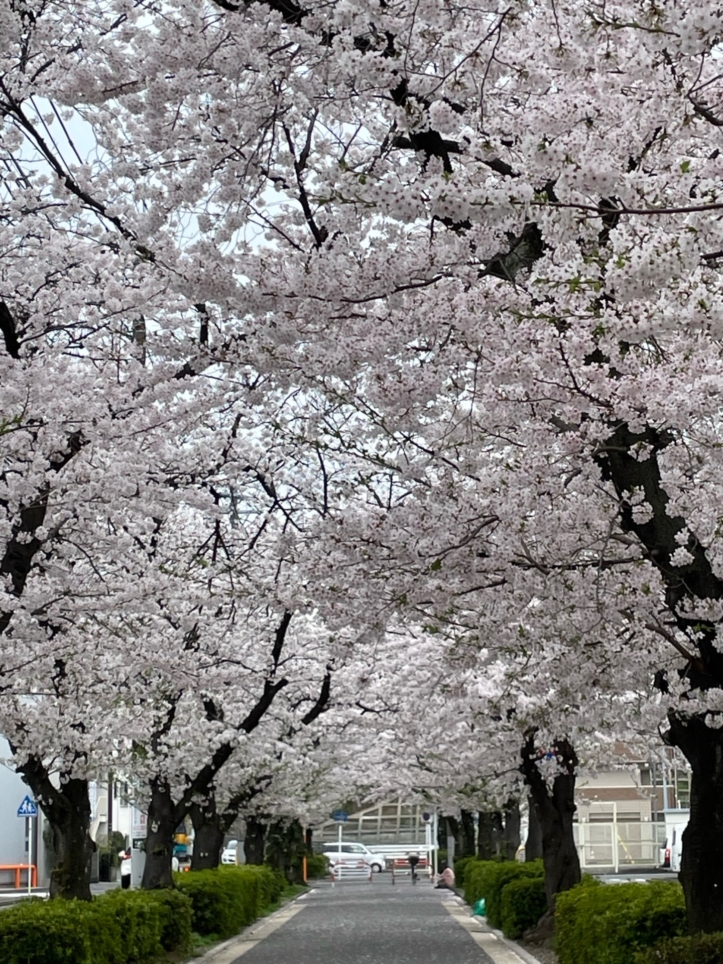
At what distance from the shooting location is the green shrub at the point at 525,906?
19031mm

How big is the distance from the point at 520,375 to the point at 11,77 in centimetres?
384

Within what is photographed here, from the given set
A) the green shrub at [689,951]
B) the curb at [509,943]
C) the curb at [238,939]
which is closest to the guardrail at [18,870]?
the curb at [238,939]

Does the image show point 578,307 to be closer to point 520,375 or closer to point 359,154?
point 520,375

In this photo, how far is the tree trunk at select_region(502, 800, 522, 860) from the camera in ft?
96.6

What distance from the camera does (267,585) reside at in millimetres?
13148

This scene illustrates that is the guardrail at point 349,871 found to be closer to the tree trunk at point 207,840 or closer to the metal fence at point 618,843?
the metal fence at point 618,843

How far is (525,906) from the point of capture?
62.8 ft

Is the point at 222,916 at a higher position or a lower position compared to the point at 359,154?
lower

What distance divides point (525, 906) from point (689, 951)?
11539mm

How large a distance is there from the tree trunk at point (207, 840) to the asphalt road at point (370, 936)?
1.90 m

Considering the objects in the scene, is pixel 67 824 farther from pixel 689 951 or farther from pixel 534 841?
pixel 534 841

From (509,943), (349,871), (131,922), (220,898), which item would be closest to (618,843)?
(349,871)

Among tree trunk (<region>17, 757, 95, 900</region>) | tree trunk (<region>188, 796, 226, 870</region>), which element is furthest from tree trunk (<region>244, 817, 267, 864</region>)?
tree trunk (<region>17, 757, 95, 900</region>)

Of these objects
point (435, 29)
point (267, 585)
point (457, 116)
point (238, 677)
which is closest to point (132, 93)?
point (435, 29)
